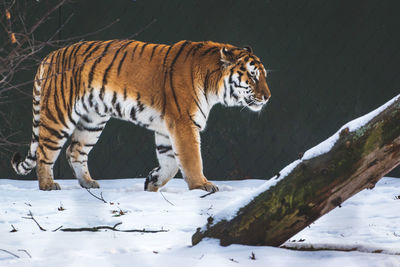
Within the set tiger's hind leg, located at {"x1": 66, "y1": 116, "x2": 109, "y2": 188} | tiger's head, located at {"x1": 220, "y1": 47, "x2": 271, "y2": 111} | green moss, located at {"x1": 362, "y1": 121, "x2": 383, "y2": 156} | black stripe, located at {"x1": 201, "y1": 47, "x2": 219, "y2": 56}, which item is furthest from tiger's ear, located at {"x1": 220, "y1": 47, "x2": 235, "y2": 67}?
green moss, located at {"x1": 362, "y1": 121, "x2": 383, "y2": 156}

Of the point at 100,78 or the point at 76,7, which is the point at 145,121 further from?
the point at 76,7

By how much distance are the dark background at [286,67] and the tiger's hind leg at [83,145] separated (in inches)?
24.2

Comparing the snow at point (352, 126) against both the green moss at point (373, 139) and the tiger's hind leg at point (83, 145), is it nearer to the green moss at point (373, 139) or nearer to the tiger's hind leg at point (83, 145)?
the green moss at point (373, 139)

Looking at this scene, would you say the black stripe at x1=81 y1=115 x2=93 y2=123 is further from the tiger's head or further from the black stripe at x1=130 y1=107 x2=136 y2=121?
the tiger's head

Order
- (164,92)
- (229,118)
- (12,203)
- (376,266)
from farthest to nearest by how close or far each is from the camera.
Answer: (229,118) < (164,92) < (12,203) < (376,266)

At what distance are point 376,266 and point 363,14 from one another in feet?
13.4

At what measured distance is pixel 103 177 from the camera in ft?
18.6

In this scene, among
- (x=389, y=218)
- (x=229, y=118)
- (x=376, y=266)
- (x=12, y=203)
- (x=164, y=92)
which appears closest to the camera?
(x=376, y=266)

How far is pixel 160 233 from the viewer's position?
286 centimetres

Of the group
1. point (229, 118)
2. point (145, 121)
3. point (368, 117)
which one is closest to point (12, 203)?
point (145, 121)

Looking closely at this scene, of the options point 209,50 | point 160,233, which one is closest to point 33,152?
point 209,50

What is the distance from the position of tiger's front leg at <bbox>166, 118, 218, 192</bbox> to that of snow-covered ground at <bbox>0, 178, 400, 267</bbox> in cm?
13

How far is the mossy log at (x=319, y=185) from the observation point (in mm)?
2154

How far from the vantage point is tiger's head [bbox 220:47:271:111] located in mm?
4598
